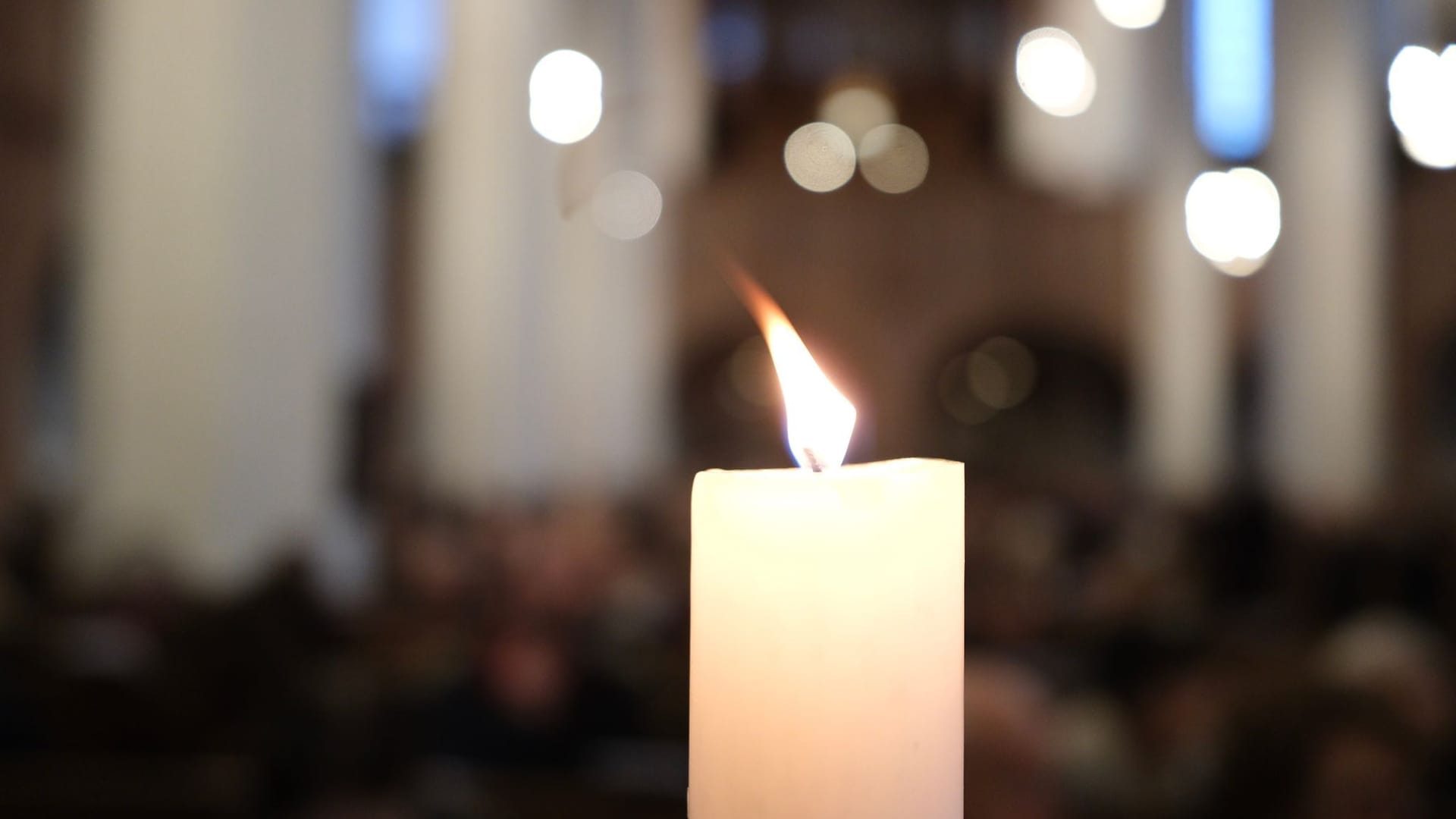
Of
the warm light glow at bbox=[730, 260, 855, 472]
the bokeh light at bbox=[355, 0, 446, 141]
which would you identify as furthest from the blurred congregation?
the warm light glow at bbox=[730, 260, 855, 472]

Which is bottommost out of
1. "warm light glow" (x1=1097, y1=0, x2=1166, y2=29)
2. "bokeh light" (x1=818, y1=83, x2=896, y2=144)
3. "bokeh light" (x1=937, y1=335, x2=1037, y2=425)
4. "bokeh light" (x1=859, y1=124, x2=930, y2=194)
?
"bokeh light" (x1=937, y1=335, x2=1037, y2=425)

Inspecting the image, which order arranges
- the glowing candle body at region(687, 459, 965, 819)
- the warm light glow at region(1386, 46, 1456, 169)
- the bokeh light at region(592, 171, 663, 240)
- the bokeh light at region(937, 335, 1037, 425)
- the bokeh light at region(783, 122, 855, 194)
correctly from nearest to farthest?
the glowing candle body at region(687, 459, 965, 819) → the warm light glow at region(1386, 46, 1456, 169) → the bokeh light at region(592, 171, 663, 240) → the bokeh light at region(783, 122, 855, 194) → the bokeh light at region(937, 335, 1037, 425)

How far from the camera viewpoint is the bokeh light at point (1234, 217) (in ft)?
7.80

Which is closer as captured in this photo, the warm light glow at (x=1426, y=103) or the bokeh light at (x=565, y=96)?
the warm light glow at (x=1426, y=103)

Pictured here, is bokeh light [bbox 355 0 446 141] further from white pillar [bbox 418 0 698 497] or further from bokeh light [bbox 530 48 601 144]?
bokeh light [bbox 530 48 601 144]

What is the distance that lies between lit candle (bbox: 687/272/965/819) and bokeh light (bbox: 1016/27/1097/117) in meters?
2.32

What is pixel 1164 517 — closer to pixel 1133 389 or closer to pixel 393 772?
pixel 1133 389

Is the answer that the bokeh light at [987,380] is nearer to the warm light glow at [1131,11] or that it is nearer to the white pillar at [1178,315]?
the white pillar at [1178,315]

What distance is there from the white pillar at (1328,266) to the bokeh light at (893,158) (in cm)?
69

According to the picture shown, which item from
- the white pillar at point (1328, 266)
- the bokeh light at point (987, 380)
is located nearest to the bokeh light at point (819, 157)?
the bokeh light at point (987, 380)

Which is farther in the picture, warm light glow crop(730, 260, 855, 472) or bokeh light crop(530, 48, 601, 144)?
bokeh light crop(530, 48, 601, 144)

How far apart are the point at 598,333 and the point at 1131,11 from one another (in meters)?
1.24

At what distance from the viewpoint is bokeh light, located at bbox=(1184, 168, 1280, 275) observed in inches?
93.6

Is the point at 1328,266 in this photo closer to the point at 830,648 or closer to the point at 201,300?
the point at 201,300
